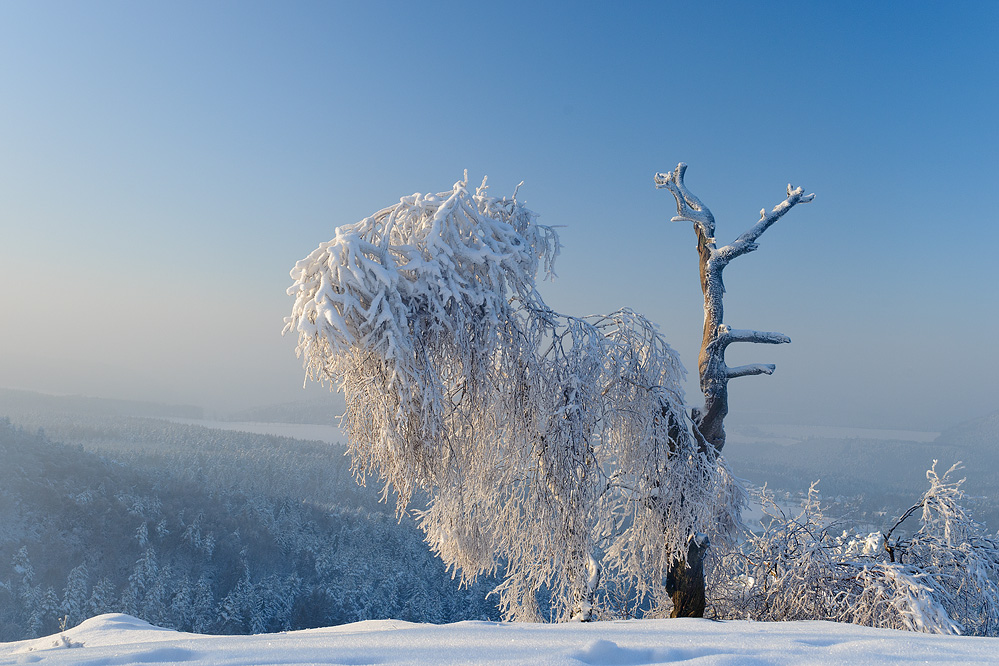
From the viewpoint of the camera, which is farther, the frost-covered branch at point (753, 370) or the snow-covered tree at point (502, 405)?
the frost-covered branch at point (753, 370)

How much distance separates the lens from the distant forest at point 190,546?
156ft

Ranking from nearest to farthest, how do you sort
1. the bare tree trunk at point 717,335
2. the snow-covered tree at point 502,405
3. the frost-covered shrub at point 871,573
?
1. the snow-covered tree at point 502,405
2. the frost-covered shrub at point 871,573
3. the bare tree trunk at point 717,335

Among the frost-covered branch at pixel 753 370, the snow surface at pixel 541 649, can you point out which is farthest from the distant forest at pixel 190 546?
the snow surface at pixel 541 649

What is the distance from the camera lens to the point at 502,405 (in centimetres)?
645

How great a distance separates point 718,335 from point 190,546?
6376 centimetres

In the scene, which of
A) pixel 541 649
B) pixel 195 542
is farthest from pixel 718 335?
pixel 195 542

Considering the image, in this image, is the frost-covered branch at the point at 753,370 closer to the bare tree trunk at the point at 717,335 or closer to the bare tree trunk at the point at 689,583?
the bare tree trunk at the point at 717,335

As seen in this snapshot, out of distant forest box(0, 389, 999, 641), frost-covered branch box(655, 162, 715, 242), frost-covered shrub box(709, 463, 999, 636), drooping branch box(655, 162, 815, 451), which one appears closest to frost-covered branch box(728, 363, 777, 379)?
drooping branch box(655, 162, 815, 451)

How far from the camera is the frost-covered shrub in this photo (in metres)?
6.55

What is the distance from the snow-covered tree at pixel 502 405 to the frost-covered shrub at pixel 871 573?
0.96m

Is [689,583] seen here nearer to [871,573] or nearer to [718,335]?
[871,573]

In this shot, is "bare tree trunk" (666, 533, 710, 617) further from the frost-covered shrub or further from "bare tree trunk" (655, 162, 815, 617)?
the frost-covered shrub

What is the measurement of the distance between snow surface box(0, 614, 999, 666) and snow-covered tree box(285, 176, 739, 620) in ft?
7.57

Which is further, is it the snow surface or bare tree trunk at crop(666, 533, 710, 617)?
bare tree trunk at crop(666, 533, 710, 617)
